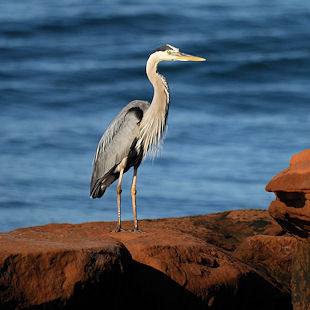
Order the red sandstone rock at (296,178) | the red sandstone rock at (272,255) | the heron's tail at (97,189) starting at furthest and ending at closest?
the heron's tail at (97,189) < the red sandstone rock at (272,255) < the red sandstone rock at (296,178)

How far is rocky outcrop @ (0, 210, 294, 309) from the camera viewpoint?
376 cm

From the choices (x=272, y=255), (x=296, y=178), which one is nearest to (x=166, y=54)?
(x=272, y=255)

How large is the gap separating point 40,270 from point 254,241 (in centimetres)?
206

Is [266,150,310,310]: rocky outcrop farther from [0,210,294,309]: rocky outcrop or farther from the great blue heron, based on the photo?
the great blue heron

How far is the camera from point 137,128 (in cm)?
635

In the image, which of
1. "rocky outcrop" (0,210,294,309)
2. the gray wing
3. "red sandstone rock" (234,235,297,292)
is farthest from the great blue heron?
"red sandstone rock" (234,235,297,292)

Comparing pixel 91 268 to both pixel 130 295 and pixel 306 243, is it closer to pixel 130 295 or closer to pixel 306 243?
pixel 130 295

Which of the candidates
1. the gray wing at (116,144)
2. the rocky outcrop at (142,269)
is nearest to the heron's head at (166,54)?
the gray wing at (116,144)

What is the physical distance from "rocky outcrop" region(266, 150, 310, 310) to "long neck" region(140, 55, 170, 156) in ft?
6.81

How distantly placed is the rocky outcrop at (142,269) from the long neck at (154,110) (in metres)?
0.78

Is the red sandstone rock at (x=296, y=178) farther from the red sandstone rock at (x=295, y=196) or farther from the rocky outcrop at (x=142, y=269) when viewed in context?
the rocky outcrop at (x=142, y=269)

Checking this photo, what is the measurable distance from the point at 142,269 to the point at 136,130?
209 centimetres

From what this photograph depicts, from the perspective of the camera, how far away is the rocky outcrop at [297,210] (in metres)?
4.24

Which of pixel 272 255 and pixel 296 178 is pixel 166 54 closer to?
pixel 272 255
